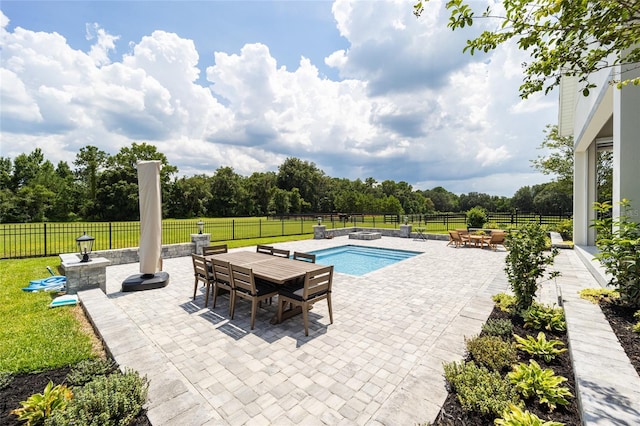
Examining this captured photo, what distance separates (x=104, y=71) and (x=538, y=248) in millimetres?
13163

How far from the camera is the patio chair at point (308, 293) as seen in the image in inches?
153

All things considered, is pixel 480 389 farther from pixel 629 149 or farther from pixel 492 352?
pixel 629 149

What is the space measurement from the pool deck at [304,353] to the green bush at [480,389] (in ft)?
0.53

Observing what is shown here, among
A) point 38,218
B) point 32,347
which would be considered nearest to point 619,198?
point 32,347

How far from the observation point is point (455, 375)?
2506 millimetres

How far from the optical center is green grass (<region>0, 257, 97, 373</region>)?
2992mm

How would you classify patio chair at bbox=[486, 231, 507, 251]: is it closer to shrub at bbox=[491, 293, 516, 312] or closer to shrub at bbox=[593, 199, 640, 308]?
shrub at bbox=[491, 293, 516, 312]

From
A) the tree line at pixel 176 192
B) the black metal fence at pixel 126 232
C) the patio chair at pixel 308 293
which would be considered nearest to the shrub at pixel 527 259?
the patio chair at pixel 308 293

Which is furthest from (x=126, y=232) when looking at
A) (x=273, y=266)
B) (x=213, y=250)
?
(x=273, y=266)

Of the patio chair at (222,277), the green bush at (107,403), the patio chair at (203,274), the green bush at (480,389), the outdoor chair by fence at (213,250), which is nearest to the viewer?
the green bush at (107,403)

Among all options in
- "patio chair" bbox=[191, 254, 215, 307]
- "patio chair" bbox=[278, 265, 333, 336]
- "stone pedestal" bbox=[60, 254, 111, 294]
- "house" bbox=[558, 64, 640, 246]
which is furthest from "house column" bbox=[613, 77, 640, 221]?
"stone pedestal" bbox=[60, 254, 111, 294]

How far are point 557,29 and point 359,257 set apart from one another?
31.9 ft

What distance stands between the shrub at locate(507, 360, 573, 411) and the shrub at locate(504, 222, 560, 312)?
1.73m

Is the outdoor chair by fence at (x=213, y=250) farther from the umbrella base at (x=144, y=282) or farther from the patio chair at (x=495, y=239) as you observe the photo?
the patio chair at (x=495, y=239)
